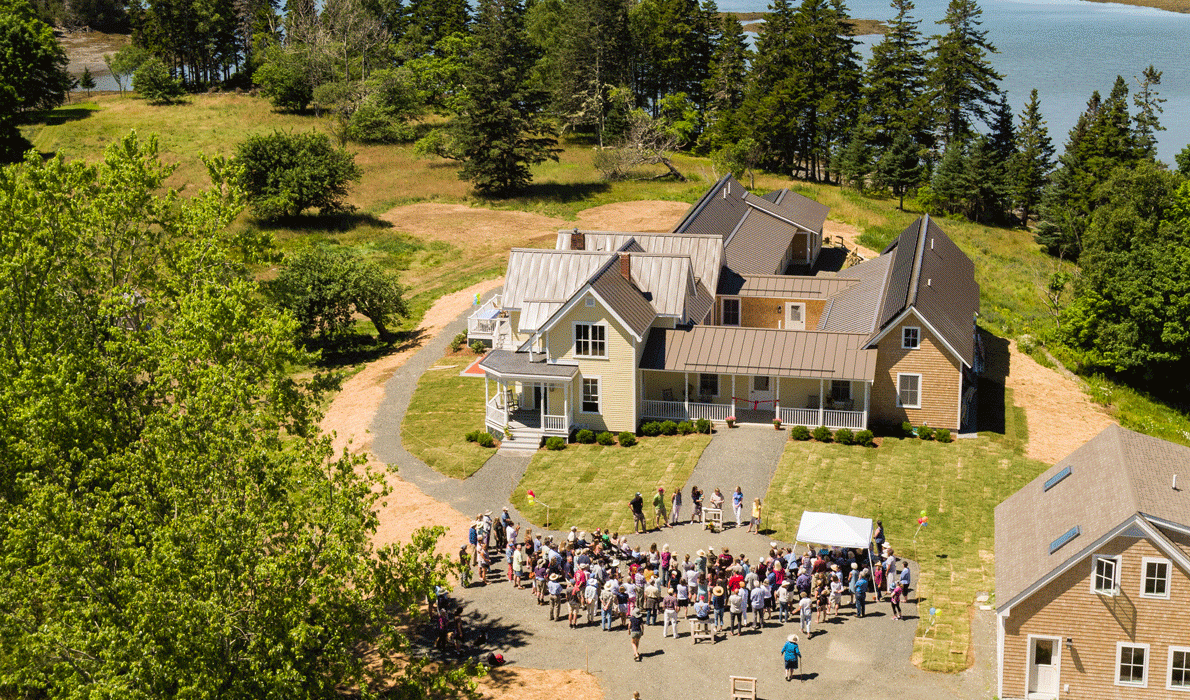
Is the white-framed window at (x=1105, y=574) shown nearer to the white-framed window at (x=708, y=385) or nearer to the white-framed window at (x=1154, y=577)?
the white-framed window at (x=1154, y=577)

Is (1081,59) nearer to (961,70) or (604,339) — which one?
(961,70)

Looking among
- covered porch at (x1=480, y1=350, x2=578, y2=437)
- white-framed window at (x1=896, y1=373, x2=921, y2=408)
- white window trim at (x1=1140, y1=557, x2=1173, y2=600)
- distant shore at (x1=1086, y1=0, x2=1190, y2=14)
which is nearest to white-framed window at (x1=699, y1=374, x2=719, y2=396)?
covered porch at (x1=480, y1=350, x2=578, y2=437)

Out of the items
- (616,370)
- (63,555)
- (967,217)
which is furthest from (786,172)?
(63,555)

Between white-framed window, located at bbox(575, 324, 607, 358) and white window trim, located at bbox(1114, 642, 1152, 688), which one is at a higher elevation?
white-framed window, located at bbox(575, 324, 607, 358)

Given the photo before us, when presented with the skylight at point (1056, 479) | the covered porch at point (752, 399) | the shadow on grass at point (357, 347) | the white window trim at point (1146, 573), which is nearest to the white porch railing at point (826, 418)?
the covered porch at point (752, 399)

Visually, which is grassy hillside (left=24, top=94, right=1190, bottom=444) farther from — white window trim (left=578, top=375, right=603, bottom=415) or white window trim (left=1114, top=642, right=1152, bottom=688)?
white window trim (left=1114, top=642, right=1152, bottom=688)

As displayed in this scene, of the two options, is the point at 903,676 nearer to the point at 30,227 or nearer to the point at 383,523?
the point at 383,523
